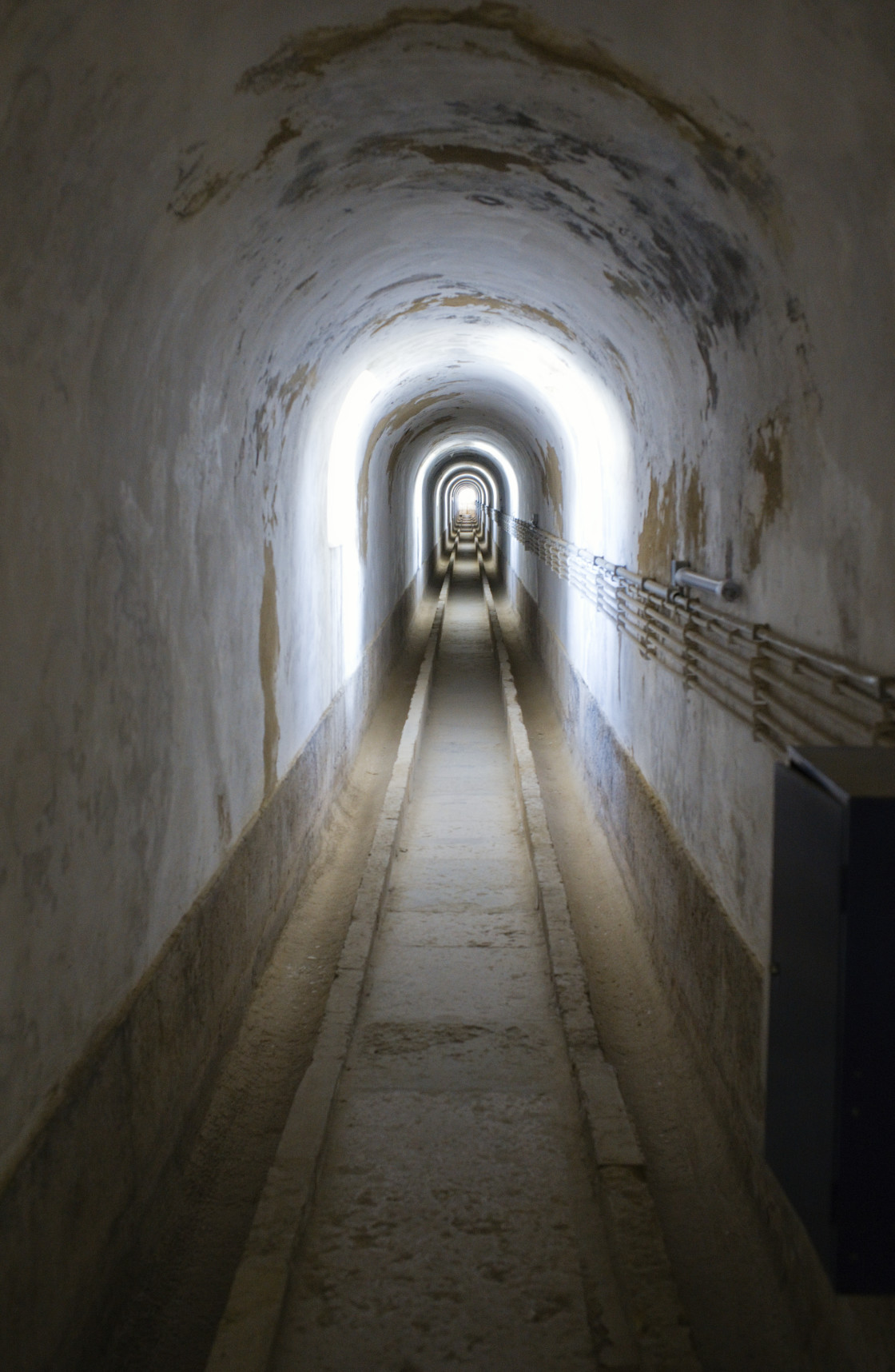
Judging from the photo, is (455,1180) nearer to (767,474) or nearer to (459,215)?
(767,474)

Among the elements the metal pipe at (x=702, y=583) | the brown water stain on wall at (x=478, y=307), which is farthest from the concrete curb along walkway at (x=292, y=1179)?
the brown water stain on wall at (x=478, y=307)

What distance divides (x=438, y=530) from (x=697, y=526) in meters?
30.3

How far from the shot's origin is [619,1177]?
144 inches

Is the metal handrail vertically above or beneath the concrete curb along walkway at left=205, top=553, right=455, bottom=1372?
above

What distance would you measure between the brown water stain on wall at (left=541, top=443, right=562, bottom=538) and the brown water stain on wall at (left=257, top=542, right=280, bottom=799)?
6.07 m

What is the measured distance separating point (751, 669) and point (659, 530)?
7.56ft

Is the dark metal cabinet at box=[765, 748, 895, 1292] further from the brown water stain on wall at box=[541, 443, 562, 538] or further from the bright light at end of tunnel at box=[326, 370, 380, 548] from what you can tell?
the brown water stain on wall at box=[541, 443, 562, 538]

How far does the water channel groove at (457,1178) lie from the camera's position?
309 centimetres

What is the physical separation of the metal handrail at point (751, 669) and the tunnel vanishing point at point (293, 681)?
3cm

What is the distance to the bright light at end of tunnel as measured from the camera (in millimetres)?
8602

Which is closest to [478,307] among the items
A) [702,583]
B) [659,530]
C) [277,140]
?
[659,530]

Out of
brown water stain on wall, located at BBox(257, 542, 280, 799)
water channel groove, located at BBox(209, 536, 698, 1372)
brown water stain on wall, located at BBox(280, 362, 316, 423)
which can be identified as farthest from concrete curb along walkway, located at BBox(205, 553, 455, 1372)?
brown water stain on wall, located at BBox(280, 362, 316, 423)

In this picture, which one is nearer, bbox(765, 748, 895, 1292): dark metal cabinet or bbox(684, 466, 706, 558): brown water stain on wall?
bbox(765, 748, 895, 1292): dark metal cabinet

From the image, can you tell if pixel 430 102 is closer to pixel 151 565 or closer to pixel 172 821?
pixel 151 565
